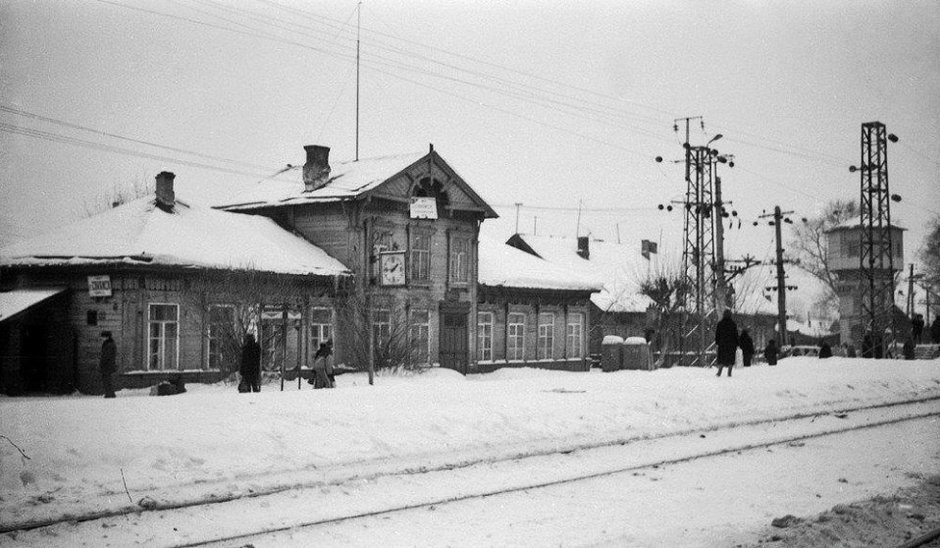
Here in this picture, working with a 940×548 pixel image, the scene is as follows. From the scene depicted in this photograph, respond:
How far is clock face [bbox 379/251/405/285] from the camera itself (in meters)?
33.8

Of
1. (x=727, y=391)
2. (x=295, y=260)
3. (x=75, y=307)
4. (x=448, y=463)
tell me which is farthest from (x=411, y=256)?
(x=448, y=463)

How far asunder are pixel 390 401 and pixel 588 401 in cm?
457

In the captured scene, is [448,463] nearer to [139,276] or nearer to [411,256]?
[139,276]

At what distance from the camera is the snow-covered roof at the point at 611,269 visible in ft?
204

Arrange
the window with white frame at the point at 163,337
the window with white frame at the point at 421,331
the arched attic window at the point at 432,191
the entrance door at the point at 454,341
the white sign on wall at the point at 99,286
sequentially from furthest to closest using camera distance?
the entrance door at the point at 454,341
the arched attic window at the point at 432,191
the window with white frame at the point at 421,331
the window with white frame at the point at 163,337
the white sign on wall at the point at 99,286

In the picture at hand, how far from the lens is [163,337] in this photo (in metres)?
30.9

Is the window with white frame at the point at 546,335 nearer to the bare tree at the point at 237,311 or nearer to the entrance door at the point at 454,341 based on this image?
the entrance door at the point at 454,341

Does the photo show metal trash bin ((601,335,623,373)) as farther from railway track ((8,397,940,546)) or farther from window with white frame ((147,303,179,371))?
window with white frame ((147,303,179,371))

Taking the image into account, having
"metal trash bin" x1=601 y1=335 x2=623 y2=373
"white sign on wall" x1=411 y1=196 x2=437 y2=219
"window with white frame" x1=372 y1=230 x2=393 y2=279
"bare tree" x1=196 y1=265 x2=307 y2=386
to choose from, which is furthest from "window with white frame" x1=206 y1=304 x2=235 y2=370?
"metal trash bin" x1=601 y1=335 x2=623 y2=373

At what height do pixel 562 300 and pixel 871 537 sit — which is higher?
pixel 562 300

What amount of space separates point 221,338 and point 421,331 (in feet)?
37.1

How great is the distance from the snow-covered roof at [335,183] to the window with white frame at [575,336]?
13083 millimetres

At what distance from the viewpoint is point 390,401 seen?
58.0ft

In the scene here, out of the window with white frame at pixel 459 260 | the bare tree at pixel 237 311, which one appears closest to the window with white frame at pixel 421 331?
the window with white frame at pixel 459 260
